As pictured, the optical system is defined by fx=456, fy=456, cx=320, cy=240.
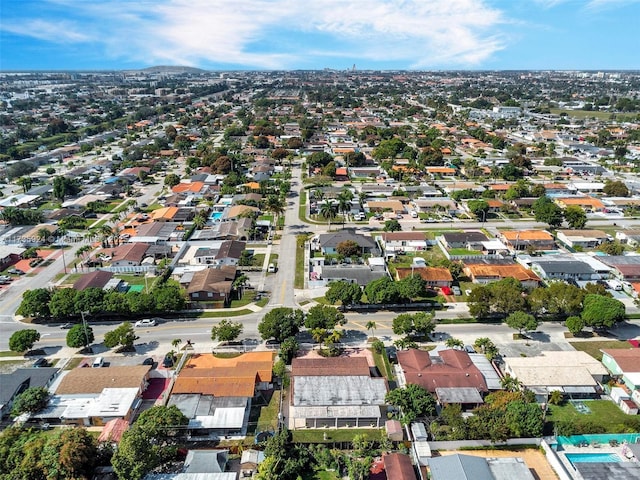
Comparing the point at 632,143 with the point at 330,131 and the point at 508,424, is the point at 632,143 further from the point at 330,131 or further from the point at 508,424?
the point at 508,424

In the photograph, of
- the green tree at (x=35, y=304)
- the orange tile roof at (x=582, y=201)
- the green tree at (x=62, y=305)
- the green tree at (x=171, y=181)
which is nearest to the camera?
the green tree at (x=62, y=305)

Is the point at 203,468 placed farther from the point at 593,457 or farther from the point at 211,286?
the point at 211,286

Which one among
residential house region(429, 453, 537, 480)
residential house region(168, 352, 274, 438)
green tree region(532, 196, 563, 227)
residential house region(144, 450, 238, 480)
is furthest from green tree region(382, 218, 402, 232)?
residential house region(144, 450, 238, 480)

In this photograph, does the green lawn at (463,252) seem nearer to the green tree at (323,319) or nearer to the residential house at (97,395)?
the green tree at (323,319)

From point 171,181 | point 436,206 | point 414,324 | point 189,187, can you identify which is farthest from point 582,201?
point 171,181

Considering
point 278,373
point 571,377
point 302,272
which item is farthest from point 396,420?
point 302,272

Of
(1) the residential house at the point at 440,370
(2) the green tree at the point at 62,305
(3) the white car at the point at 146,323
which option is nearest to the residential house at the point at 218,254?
(3) the white car at the point at 146,323
